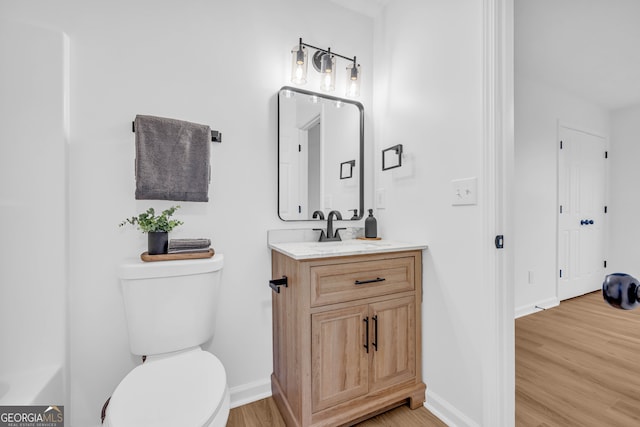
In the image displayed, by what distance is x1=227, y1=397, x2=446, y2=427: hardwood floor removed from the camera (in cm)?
137

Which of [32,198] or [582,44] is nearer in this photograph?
[32,198]

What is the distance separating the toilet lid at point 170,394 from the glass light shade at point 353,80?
66.2 inches

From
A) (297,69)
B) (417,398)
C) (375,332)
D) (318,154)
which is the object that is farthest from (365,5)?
(417,398)

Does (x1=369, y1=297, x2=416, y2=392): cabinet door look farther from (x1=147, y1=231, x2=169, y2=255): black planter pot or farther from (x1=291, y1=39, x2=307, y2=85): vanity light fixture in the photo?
(x1=291, y1=39, x2=307, y2=85): vanity light fixture

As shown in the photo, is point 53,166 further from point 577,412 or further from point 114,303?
point 577,412

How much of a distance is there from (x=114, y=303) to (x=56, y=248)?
340 millimetres

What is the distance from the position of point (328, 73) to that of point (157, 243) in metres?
1.35

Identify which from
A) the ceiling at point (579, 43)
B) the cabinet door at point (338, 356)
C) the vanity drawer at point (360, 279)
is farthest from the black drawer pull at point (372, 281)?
the ceiling at point (579, 43)

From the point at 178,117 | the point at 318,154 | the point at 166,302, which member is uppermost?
the point at 178,117

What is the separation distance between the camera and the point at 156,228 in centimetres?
127

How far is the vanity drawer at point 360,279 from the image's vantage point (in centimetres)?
124

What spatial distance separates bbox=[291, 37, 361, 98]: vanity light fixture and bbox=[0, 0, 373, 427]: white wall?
0.23 ft

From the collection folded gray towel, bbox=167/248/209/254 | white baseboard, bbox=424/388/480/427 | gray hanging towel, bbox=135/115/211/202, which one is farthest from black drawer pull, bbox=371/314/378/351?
gray hanging towel, bbox=135/115/211/202

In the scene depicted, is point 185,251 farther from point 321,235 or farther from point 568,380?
point 568,380
